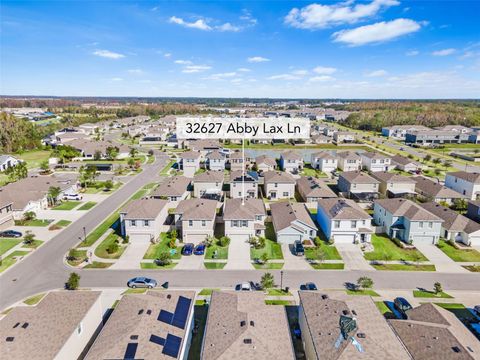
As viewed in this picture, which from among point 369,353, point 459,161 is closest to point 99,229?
point 369,353

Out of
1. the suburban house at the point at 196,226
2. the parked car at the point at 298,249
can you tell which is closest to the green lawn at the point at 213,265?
the suburban house at the point at 196,226

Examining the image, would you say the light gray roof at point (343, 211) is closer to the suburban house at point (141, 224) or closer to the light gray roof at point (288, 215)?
the light gray roof at point (288, 215)

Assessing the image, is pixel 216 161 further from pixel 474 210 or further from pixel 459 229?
pixel 474 210

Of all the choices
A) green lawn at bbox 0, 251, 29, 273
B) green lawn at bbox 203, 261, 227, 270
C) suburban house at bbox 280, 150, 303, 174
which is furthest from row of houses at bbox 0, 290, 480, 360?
suburban house at bbox 280, 150, 303, 174

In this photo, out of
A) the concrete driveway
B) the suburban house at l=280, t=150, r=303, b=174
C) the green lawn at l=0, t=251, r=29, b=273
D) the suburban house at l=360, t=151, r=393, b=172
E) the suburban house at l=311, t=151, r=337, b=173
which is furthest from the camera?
the suburban house at l=311, t=151, r=337, b=173

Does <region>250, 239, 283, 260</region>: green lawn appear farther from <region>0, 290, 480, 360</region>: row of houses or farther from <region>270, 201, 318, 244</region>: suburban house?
<region>0, 290, 480, 360</region>: row of houses

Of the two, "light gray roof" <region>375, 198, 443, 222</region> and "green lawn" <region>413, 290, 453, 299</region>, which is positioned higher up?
"light gray roof" <region>375, 198, 443, 222</region>

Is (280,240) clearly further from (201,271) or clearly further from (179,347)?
(179,347)
